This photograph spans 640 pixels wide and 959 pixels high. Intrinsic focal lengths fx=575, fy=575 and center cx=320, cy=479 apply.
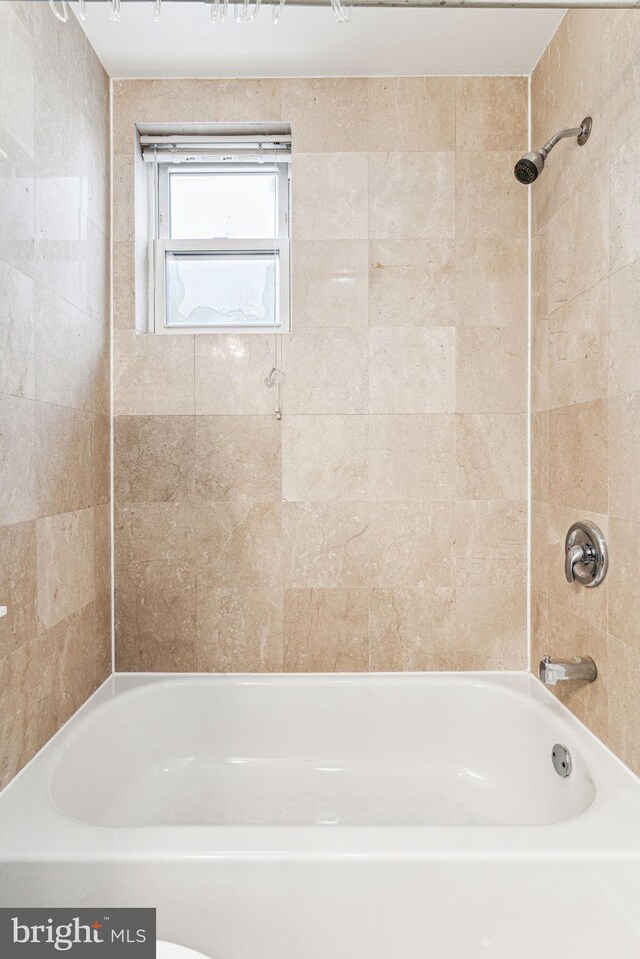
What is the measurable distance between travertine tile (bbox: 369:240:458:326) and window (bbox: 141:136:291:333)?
1.12ft

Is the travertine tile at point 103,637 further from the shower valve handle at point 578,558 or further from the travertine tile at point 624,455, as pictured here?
the travertine tile at point 624,455

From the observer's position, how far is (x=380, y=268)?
6.38 feet

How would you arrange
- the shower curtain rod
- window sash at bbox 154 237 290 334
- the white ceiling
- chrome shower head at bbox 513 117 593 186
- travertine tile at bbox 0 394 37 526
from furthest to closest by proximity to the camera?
1. window sash at bbox 154 237 290 334
2. the white ceiling
3. chrome shower head at bbox 513 117 593 186
4. travertine tile at bbox 0 394 37 526
5. the shower curtain rod

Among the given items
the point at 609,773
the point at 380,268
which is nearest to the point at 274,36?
the point at 380,268

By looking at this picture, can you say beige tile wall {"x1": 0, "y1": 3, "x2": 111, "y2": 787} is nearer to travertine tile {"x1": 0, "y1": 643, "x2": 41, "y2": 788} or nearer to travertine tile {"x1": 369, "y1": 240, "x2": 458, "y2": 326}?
travertine tile {"x1": 0, "y1": 643, "x2": 41, "y2": 788}

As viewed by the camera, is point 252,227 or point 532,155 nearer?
point 532,155

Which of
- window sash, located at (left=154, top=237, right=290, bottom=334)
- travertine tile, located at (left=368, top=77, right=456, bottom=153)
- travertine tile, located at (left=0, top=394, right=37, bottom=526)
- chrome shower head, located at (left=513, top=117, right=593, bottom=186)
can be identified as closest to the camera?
travertine tile, located at (left=0, top=394, right=37, bottom=526)

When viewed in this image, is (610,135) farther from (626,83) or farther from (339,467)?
(339,467)

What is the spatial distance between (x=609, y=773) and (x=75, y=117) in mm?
2234

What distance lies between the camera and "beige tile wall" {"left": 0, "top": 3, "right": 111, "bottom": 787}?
129 centimetres

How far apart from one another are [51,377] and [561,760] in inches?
66.5

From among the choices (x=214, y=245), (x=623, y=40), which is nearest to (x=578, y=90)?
(x=623, y=40)

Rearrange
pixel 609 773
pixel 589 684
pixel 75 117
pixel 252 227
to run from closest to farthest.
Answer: pixel 609 773, pixel 589 684, pixel 75 117, pixel 252 227
